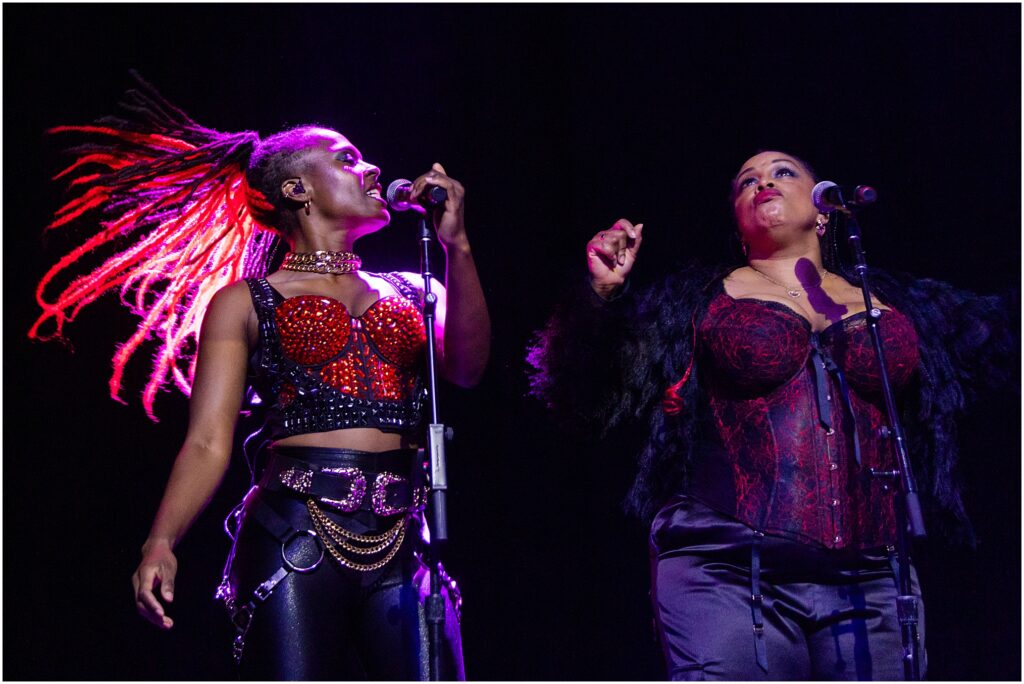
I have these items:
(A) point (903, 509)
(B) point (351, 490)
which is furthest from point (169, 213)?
(A) point (903, 509)

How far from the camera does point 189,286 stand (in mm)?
3410

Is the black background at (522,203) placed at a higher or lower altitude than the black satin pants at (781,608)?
higher

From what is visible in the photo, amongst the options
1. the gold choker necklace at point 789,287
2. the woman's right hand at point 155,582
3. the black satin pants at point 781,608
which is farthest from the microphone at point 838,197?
the woman's right hand at point 155,582

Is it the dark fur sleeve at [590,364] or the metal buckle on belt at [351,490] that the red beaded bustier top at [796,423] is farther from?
the metal buckle on belt at [351,490]

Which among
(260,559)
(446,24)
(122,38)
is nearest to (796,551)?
(260,559)

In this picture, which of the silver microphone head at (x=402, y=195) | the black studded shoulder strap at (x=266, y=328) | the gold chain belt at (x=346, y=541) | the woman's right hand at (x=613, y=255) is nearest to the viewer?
the gold chain belt at (x=346, y=541)

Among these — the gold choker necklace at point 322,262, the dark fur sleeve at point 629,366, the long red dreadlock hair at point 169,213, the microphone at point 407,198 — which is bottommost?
the dark fur sleeve at point 629,366

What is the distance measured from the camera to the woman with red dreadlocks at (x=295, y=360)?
8.25 ft

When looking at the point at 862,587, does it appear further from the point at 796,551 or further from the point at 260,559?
the point at 260,559

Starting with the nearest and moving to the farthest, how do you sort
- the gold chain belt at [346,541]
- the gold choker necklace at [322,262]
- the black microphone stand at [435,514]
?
the black microphone stand at [435,514]
the gold chain belt at [346,541]
the gold choker necklace at [322,262]

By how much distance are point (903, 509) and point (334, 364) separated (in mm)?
1483

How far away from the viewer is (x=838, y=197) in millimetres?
2775

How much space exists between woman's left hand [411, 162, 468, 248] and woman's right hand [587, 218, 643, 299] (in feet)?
1.22

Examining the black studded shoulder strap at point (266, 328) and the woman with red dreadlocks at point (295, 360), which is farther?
the black studded shoulder strap at point (266, 328)
